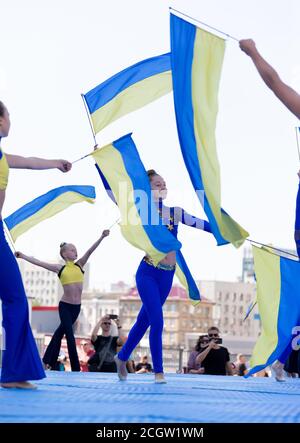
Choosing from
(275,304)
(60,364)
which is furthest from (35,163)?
(60,364)

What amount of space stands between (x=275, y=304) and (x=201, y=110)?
8.45ft

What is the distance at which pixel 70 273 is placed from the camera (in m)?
11.5

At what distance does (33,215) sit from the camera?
33.9 feet

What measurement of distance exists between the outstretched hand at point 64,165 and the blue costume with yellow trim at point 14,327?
57cm

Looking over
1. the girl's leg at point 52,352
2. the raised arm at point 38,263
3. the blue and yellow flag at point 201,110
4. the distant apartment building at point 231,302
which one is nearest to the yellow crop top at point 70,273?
the raised arm at point 38,263

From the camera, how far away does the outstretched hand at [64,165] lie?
6.41 metres

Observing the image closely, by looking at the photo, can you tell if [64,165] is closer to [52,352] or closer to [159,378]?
[159,378]

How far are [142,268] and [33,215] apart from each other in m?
2.85

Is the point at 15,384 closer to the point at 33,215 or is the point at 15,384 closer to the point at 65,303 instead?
the point at 33,215

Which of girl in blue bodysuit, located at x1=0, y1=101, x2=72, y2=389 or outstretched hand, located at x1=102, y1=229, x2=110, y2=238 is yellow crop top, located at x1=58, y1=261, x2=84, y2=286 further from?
girl in blue bodysuit, located at x1=0, y1=101, x2=72, y2=389

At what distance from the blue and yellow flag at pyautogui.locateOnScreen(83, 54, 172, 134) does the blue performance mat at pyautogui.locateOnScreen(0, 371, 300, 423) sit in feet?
11.6

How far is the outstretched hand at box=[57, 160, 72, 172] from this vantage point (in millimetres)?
6410

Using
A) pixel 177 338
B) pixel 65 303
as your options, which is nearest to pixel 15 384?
pixel 65 303

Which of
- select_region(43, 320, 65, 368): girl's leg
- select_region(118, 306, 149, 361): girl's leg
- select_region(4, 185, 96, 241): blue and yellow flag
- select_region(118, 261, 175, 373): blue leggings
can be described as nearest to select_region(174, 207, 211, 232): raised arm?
select_region(118, 261, 175, 373): blue leggings
